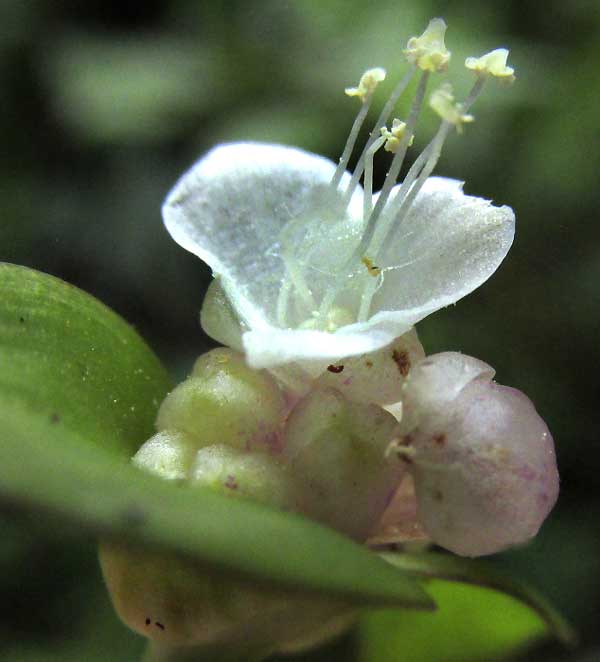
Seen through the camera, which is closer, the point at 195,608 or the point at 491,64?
the point at 195,608

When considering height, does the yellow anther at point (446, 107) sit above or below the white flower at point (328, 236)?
above

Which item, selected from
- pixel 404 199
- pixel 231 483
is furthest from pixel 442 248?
pixel 231 483

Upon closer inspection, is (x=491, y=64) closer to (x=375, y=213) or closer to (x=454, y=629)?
(x=375, y=213)

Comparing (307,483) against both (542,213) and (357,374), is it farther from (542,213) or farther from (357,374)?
(542,213)

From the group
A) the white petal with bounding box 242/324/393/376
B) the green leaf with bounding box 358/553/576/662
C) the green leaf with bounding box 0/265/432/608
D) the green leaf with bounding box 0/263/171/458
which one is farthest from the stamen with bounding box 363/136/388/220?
the green leaf with bounding box 358/553/576/662

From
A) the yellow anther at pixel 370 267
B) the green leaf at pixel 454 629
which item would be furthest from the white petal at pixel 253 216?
the green leaf at pixel 454 629

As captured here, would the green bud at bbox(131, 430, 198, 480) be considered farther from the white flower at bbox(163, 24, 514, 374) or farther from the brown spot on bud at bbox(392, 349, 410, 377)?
the brown spot on bud at bbox(392, 349, 410, 377)

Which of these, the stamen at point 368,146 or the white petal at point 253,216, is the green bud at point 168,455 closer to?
the white petal at point 253,216
